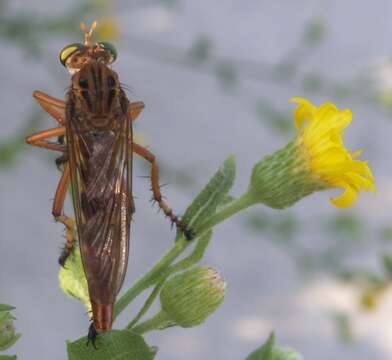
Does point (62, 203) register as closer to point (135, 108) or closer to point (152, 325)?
point (135, 108)

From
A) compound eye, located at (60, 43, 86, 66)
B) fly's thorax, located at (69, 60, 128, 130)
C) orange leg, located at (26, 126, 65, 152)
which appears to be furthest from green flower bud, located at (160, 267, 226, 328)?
compound eye, located at (60, 43, 86, 66)

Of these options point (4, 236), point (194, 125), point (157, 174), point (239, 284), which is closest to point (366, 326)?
point (239, 284)

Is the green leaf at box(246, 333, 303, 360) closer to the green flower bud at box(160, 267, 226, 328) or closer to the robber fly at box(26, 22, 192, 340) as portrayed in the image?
the green flower bud at box(160, 267, 226, 328)

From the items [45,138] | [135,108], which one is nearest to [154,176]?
[135,108]

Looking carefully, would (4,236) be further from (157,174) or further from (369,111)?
(157,174)

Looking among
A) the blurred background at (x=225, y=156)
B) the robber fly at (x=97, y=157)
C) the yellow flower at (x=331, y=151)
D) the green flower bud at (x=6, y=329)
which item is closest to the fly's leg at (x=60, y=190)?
the robber fly at (x=97, y=157)

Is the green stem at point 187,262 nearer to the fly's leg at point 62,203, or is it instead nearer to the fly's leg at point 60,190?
the fly's leg at point 60,190

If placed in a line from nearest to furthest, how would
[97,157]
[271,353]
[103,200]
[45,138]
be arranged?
1. [271,353]
2. [103,200]
3. [97,157]
4. [45,138]
